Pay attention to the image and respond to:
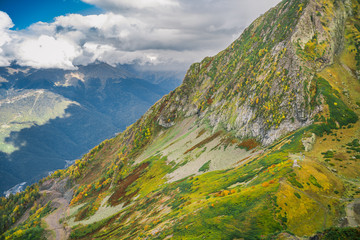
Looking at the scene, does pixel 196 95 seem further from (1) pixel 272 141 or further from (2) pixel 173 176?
(1) pixel 272 141

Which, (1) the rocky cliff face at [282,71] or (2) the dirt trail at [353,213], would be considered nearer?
(2) the dirt trail at [353,213]

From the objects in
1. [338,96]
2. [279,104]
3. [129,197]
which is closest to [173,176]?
[129,197]

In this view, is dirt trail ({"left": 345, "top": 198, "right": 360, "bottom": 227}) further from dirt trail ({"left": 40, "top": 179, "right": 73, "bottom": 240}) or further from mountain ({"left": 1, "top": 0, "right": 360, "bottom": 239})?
dirt trail ({"left": 40, "top": 179, "right": 73, "bottom": 240})

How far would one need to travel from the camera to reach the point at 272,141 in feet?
258

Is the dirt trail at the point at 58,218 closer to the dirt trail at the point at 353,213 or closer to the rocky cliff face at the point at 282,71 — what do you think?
the rocky cliff face at the point at 282,71

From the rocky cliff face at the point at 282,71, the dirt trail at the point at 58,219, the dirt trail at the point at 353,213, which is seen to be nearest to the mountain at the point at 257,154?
the dirt trail at the point at 353,213

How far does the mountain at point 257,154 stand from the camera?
3391 cm

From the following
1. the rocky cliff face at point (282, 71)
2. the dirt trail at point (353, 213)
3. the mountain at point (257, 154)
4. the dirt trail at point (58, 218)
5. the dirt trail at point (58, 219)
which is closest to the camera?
the dirt trail at point (353, 213)

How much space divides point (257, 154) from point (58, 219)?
467ft

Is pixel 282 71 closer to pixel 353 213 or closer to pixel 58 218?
pixel 353 213

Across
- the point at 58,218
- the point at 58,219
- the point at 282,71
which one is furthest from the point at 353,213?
the point at 58,218

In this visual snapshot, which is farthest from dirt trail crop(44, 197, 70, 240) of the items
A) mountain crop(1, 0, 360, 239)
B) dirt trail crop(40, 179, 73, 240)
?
mountain crop(1, 0, 360, 239)

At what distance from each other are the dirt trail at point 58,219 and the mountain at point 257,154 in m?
0.88

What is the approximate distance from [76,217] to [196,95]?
141619 millimetres
